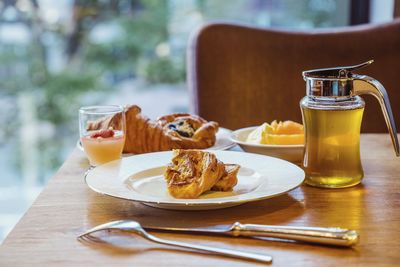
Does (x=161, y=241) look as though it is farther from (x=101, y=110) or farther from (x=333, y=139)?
(x=101, y=110)

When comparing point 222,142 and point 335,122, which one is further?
point 222,142

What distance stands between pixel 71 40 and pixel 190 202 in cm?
207

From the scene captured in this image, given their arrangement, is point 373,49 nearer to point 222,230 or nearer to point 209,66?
point 209,66

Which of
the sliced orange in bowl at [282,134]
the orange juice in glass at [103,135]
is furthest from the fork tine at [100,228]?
the sliced orange in bowl at [282,134]

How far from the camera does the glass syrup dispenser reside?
1006mm

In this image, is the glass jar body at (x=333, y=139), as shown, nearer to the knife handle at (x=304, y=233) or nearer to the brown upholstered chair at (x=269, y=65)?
the knife handle at (x=304, y=233)

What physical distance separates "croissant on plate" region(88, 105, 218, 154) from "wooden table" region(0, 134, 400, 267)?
0.17 metres

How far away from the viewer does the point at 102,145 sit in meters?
1.22

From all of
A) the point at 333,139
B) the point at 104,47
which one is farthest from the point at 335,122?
the point at 104,47

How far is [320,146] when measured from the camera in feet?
3.46

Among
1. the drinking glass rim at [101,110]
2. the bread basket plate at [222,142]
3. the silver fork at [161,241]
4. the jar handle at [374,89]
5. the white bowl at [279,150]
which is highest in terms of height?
the jar handle at [374,89]

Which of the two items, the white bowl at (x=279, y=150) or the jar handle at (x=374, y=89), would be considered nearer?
the jar handle at (x=374, y=89)

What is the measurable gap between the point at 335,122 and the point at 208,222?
11.7 inches

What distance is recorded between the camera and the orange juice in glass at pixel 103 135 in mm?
1229
